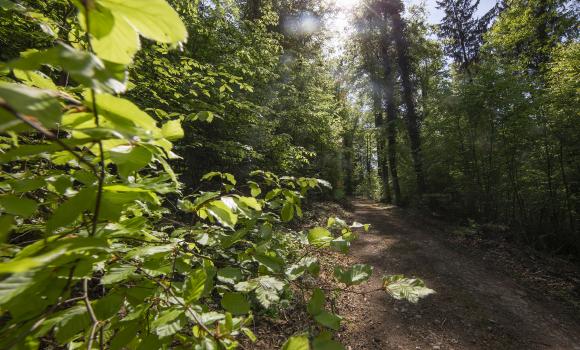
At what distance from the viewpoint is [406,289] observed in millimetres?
1013

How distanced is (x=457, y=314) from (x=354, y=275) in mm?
5322

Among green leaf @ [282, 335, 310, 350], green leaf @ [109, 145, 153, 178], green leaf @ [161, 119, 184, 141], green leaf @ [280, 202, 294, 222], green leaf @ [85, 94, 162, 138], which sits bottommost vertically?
green leaf @ [282, 335, 310, 350]

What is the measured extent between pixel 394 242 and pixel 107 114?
31.0 feet

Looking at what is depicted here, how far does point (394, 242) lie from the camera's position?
9070 mm

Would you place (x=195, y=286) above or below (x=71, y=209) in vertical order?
below

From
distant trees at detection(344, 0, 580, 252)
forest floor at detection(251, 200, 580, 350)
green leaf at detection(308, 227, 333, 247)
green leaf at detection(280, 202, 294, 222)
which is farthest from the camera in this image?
distant trees at detection(344, 0, 580, 252)

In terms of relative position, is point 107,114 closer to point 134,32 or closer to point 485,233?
point 134,32

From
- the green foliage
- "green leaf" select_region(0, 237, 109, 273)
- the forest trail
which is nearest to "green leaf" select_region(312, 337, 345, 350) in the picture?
the green foliage

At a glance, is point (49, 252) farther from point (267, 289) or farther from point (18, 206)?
point (267, 289)

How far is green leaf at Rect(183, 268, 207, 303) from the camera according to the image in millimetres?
821

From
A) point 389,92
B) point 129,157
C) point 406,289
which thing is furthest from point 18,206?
point 389,92

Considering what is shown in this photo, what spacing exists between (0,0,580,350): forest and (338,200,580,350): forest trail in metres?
0.04

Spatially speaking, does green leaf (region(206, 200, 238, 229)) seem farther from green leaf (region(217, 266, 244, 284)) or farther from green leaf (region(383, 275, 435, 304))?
green leaf (region(383, 275, 435, 304))

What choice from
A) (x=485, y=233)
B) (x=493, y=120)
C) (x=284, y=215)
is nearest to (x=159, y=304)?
(x=284, y=215)
